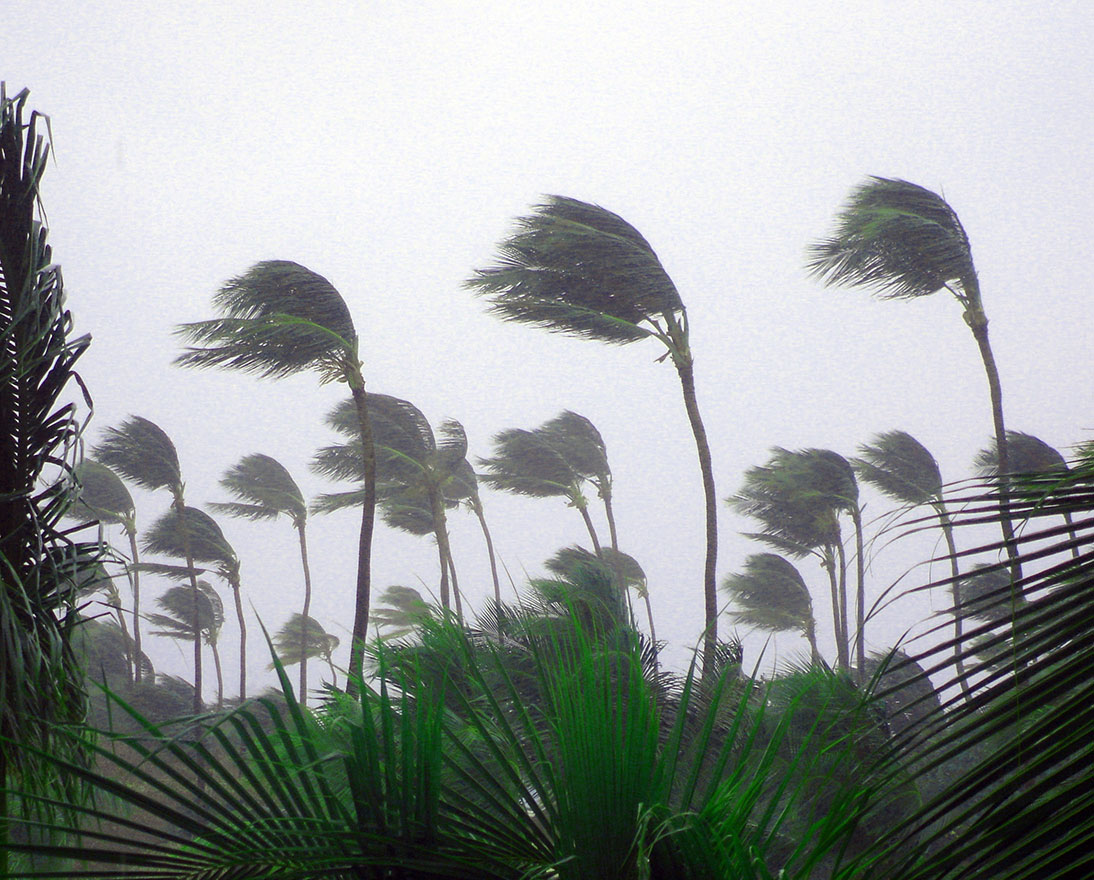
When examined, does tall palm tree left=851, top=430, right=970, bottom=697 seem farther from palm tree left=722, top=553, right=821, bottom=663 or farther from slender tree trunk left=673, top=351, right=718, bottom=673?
slender tree trunk left=673, top=351, right=718, bottom=673

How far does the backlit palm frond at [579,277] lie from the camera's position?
16.1 metres

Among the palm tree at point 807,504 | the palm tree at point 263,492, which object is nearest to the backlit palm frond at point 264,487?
the palm tree at point 263,492

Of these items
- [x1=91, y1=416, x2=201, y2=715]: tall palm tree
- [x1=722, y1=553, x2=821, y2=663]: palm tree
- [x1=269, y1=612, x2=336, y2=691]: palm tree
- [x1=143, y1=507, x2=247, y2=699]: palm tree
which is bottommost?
[x1=722, y1=553, x2=821, y2=663]: palm tree

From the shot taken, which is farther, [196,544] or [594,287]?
[196,544]

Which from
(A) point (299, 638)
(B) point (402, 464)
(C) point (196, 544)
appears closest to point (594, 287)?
(B) point (402, 464)

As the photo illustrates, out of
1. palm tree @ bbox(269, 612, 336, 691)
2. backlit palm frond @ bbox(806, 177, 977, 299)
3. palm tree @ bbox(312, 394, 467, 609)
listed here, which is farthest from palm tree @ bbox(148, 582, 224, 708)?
backlit palm frond @ bbox(806, 177, 977, 299)

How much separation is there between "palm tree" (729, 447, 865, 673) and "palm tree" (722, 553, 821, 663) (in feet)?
8.19

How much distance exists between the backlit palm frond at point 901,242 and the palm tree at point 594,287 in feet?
9.66

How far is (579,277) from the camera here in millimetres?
16750

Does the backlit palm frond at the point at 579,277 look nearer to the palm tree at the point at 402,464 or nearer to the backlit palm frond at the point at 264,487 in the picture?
the palm tree at the point at 402,464

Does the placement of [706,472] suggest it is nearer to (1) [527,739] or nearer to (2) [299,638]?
(1) [527,739]

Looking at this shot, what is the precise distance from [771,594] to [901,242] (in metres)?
24.7

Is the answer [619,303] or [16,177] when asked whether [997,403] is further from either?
[16,177]

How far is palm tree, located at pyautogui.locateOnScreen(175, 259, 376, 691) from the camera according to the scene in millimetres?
15273
